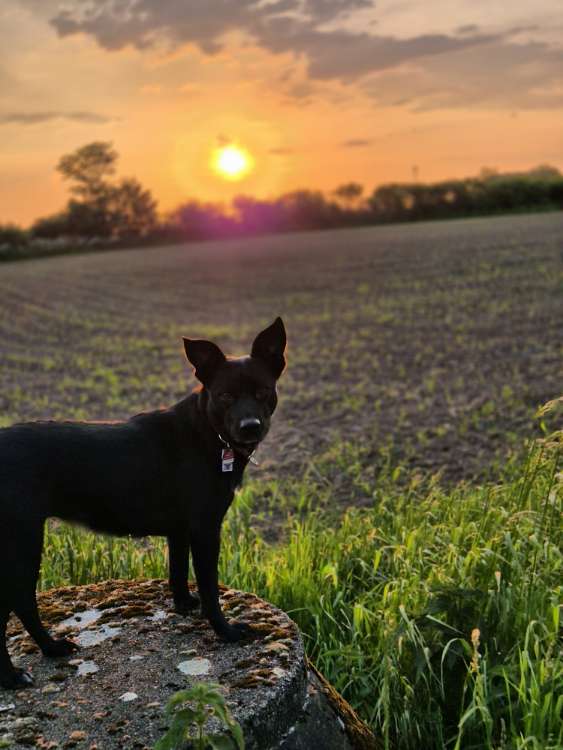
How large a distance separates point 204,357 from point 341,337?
1545 centimetres

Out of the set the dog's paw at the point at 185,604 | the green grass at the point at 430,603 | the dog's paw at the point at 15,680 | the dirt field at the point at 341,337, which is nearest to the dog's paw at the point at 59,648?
the dog's paw at the point at 15,680

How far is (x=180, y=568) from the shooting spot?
12.9 feet

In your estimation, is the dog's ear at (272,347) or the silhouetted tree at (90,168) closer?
the dog's ear at (272,347)

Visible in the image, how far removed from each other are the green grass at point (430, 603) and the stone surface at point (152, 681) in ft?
1.56

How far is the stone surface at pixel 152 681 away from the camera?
3100 millimetres

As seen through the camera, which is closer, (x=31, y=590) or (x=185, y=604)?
(x=31, y=590)

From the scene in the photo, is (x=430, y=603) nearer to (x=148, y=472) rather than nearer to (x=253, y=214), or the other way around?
(x=148, y=472)

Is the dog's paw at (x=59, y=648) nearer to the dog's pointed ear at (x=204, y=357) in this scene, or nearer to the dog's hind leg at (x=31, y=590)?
the dog's hind leg at (x=31, y=590)

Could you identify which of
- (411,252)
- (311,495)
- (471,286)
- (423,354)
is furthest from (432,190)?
(311,495)

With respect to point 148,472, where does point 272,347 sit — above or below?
above

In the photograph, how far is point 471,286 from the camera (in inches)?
989

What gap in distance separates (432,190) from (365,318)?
4055 centimetres

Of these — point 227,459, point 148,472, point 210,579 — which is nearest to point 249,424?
point 227,459

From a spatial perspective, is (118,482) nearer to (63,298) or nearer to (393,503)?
(393,503)
